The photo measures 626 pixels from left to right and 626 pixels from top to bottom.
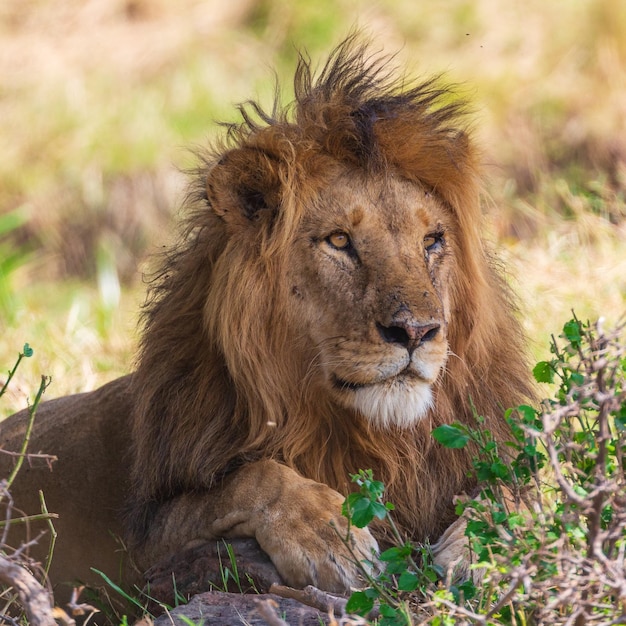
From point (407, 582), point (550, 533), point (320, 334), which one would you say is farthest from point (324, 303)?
point (550, 533)

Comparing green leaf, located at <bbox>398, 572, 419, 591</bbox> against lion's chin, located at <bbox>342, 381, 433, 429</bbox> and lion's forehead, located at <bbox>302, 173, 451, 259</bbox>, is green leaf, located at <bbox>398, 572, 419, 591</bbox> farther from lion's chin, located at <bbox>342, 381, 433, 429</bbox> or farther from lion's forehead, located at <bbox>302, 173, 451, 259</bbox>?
lion's forehead, located at <bbox>302, 173, 451, 259</bbox>

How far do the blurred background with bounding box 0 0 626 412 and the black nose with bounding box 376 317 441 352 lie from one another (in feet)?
8.86

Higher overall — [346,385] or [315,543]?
[346,385]

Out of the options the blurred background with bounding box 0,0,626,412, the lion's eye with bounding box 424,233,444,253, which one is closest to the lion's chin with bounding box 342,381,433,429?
the lion's eye with bounding box 424,233,444,253

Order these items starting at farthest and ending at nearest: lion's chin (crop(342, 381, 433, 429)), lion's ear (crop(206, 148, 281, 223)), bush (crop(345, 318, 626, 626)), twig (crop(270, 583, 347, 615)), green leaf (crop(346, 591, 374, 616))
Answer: lion's ear (crop(206, 148, 281, 223)) < lion's chin (crop(342, 381, 433, 429)) < twig (crop(270, 583, 347, 615)) < green leaf (crop(346, 591, 374, 616)) < bush (crop(345, 318, 626, 626))

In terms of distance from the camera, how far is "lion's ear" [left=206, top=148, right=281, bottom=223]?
3816mm

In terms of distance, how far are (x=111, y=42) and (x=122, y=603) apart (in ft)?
37.7

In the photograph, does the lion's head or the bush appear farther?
the lion's head

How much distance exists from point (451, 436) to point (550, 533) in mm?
351

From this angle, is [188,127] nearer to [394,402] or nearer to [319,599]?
[394,402]

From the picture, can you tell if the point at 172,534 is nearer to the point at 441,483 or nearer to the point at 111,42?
the point at 441,483

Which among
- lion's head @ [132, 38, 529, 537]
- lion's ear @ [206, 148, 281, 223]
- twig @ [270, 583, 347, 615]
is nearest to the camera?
twig @ [270, 583, 347, 615]

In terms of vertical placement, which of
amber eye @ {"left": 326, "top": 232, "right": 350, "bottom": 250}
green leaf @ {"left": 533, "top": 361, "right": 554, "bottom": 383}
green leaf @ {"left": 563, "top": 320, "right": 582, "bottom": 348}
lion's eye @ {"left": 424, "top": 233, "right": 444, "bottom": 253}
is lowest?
green leaf @ {"left": 533, "top": 361, "right": 554, "bottom": 383}

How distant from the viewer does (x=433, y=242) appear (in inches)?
152
